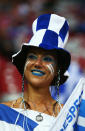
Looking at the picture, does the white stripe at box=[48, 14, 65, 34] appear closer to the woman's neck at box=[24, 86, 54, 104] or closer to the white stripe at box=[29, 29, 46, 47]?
the white stripe at box=[29, 29, 46, 47]

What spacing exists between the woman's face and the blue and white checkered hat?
2.3 inches

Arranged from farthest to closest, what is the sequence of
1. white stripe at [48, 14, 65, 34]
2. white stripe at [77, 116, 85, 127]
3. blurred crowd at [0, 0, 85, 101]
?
1. blurred crowd at [0, 0, 85, 101]
2. white stripe at [48, 14, 65, 34]
3. white stripe at [77, 116, 85, 127]

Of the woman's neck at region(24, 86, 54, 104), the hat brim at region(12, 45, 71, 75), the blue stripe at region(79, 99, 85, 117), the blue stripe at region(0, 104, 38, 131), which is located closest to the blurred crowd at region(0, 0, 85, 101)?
the hat brim at region(12, 45, 71, 75)

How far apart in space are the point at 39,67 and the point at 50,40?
20cm

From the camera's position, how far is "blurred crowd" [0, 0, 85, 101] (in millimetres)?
4281

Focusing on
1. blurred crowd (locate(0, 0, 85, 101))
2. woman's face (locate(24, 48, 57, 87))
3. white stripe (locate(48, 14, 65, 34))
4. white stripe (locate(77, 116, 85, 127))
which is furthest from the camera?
blurred crowd (locate(0, 0, 85, 101))

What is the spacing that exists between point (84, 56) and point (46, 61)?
198cm

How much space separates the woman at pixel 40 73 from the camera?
2465 mm

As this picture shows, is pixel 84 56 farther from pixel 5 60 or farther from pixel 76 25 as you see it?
pixel 5 60

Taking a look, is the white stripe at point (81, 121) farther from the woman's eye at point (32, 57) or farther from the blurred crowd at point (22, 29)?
the blurred crowd at point (22, 29)

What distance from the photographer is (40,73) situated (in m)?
2.56

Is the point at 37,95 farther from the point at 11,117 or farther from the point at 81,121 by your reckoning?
the point at 81,121

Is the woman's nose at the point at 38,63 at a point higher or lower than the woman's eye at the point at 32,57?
lower

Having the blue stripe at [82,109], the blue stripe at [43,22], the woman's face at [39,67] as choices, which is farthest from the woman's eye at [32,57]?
the blue stripe at [82,109]
